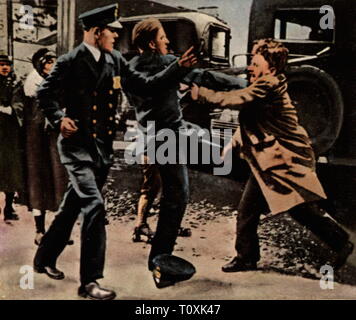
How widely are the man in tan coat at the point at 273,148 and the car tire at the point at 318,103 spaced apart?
0.30ft

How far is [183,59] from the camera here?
128 inches

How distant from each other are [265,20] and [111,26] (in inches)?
41.2

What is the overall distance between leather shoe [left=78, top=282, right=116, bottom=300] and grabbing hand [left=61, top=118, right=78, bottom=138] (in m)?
1.01

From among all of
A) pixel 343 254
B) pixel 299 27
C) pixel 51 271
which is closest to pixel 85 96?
pixel 51 271

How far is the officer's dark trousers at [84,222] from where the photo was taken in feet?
11.0

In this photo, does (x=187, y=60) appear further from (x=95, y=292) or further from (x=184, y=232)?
(x=95, y=292)

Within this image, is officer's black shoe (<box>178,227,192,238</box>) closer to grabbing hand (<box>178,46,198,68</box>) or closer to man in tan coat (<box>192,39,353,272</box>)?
man in tan coat (<box>192,39,353,272</box>)

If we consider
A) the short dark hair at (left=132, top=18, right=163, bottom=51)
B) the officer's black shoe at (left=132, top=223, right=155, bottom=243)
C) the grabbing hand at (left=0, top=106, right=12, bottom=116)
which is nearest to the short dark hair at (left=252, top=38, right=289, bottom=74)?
the short dark hair at (left=132, top=18, right=163, bottom=51)

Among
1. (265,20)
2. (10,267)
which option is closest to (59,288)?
(10,267)

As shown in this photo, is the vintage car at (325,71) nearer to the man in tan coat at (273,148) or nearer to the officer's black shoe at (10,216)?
the man in tan coat at (273,148)

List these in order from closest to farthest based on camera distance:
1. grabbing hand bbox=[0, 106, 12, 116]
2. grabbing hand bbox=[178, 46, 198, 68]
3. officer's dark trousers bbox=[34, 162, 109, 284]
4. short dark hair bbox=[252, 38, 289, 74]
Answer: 1. grabbing hand bbox=[178, 46, 198, 68]
2. officer's dark trousers bbox=[34, 162, 109, 284]
3. short dark hair bbox=[252, 38, 289, 74]
4. grabbing hand bbox=[0, 106, 12, 116]

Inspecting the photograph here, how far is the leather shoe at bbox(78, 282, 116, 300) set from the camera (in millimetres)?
3479

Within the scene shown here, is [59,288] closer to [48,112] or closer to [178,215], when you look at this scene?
[178,215]

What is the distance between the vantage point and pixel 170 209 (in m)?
3.55
